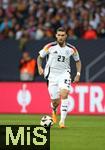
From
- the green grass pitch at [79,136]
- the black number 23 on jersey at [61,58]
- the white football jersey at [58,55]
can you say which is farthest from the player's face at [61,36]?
the green grass pitch at [79,136]

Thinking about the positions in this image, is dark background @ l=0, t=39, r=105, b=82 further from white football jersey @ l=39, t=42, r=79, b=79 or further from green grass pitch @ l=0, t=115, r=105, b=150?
white football jersey @ l=39, t=42, r=79, b=79

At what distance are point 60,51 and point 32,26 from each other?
1107 cm

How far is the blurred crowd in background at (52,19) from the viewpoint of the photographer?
27562mm

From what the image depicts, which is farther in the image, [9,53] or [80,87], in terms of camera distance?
[9,53]

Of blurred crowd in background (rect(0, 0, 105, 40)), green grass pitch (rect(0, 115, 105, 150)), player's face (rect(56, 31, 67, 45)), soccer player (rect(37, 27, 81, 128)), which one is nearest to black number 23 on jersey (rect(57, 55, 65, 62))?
soccer player (rect(37, 27, 81, 128))

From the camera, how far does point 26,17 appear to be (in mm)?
28891

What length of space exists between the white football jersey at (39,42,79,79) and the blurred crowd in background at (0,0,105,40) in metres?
9.94

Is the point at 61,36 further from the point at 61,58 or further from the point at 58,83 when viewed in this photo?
the point at 58,83

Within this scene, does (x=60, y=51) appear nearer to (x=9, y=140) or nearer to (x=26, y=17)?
(x=9, y=140)

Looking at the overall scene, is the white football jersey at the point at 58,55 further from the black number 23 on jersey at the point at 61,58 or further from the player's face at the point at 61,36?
the player's face at the point at 61,36

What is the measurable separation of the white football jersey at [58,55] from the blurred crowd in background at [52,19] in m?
9.94

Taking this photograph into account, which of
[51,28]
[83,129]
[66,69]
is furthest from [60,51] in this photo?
[51,28]

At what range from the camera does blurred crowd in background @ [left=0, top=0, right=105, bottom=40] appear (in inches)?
1085

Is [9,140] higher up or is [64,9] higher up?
[64,9]
